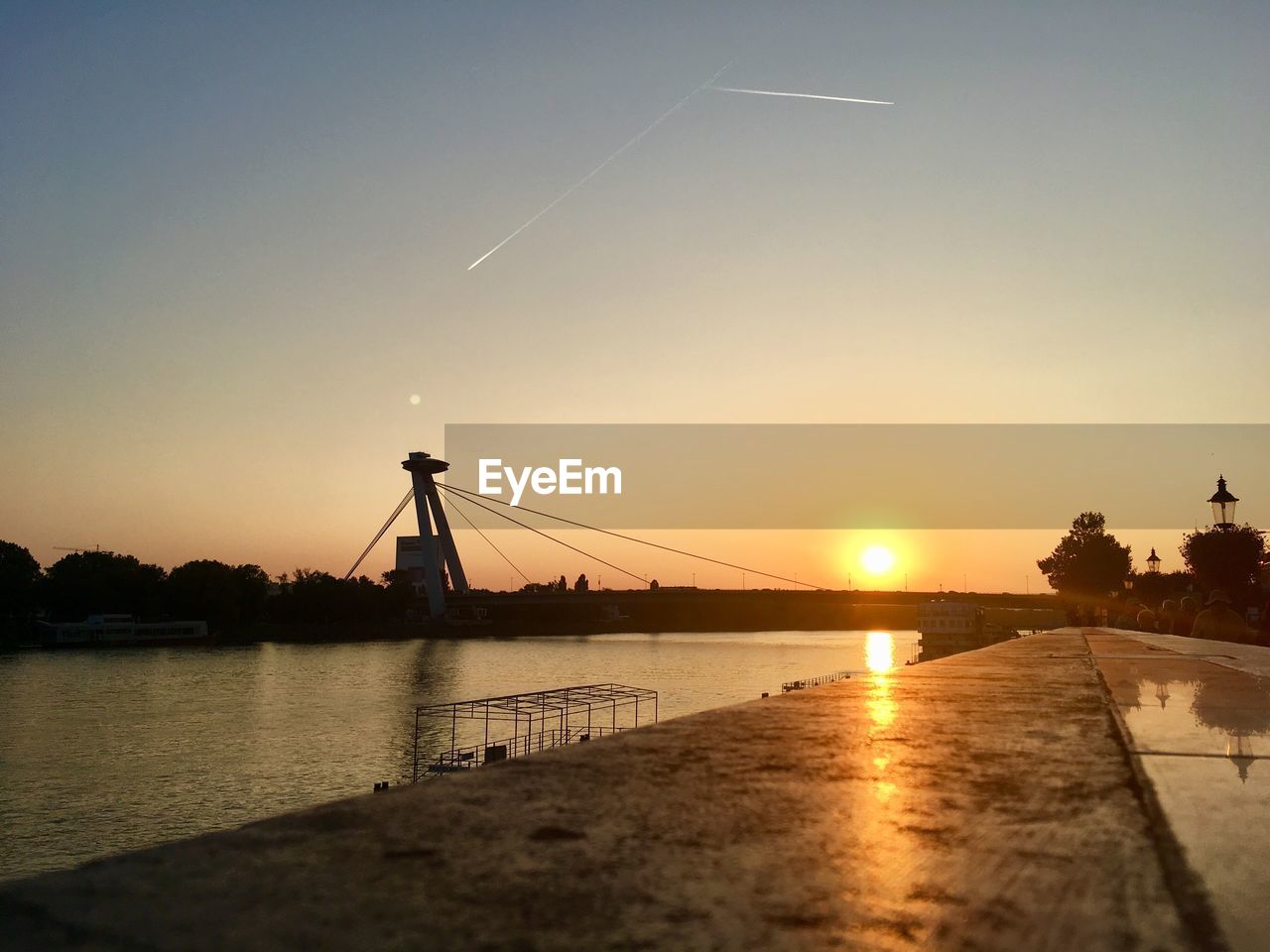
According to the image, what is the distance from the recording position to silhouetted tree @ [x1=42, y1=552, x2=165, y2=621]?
98375 millimetres

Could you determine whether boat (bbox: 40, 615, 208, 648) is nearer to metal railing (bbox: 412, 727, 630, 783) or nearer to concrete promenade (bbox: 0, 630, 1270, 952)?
metal railing (bbox: 412, 727, 630, 783)

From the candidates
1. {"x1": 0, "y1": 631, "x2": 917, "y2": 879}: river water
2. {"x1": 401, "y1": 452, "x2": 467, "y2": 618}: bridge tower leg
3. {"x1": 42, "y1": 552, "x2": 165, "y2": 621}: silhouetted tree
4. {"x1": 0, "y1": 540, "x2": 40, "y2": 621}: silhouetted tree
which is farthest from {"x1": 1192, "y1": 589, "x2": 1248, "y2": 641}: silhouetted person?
{"x1": 42, "y1": 552, "x2": 165, "y2": 621}: silhouetted tree

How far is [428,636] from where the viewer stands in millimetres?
108938

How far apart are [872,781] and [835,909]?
75cm

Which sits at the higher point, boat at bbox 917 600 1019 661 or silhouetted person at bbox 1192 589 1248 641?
silhouetted person at bbox 1192 589 1248 641

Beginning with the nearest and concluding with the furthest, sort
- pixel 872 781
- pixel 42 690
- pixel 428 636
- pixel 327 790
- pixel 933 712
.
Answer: pixel 872 781
pixel 933 712
pixel 327 790
pixel 42 690
pixel 428 636

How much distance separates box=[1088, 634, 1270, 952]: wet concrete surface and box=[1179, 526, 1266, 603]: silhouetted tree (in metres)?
32.5

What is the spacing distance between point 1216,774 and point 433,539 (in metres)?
89.7

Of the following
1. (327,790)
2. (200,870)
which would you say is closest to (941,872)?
(200,870)

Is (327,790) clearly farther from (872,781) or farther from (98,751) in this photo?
(872,781)

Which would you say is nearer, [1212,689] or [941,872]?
[941,872]

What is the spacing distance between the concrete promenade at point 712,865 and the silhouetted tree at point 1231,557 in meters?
35.5

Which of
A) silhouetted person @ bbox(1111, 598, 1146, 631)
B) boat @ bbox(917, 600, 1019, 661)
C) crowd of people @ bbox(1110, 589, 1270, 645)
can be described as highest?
crowd of people @ bbox(1110, 589, 1270, 645)

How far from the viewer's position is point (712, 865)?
1146mm
